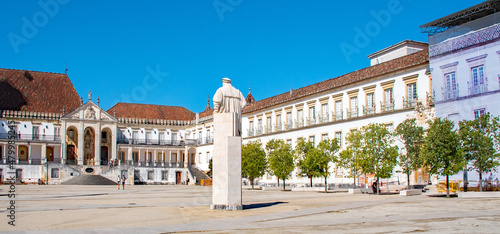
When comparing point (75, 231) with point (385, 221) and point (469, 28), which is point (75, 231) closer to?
point (385, 221)

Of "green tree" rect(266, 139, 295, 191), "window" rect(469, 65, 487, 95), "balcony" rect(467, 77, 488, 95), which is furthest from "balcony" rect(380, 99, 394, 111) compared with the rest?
"green tree" rect(266, 139, 295, 191)

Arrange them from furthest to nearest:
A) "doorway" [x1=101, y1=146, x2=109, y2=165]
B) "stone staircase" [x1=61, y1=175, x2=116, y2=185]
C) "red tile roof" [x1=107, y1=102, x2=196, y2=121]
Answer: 1. "red tile roof" [x1=107, y1=102, x2=196, y2=121]
2. "doorway" [x1=101, y1=146, x2=109, y2=165]
3. "stone staircase" [x1=61, y1=175, x2=116, y2=185]

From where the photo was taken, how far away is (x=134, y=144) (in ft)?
227

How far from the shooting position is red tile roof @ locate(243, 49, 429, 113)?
37.0 metres

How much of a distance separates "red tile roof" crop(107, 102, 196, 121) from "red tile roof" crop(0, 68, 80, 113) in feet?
20.4

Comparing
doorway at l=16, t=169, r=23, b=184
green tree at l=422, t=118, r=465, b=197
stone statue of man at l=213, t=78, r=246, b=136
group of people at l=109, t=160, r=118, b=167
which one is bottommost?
doorway at l=16, t=169, r=23, b=184

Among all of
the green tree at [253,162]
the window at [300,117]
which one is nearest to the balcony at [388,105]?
the window at [300,117]

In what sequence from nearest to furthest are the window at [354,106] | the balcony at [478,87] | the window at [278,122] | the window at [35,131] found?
the balcony at [478,87] → the window at [354,106] → the window at [278,122] → the window at [35,131]

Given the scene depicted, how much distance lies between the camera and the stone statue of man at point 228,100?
57.8 ft

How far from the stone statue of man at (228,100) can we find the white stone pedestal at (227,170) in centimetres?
42

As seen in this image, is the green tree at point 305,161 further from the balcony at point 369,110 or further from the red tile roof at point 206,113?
the red tile roof at point 206,113

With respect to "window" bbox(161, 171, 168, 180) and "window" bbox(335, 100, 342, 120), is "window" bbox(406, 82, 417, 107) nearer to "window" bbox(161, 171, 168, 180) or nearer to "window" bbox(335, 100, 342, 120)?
"window" bbox(335, 100, 342, 120)

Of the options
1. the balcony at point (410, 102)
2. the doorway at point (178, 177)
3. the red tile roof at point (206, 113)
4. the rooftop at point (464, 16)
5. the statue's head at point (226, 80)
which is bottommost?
the doorway at point (178, 177)

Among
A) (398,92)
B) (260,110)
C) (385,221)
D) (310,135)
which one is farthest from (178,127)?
(385,221)
